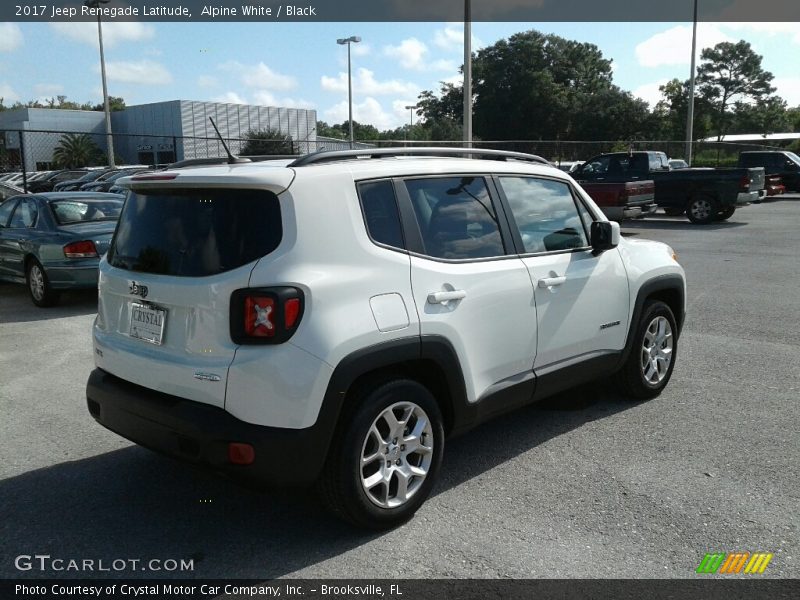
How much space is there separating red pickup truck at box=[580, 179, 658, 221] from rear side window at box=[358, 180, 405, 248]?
13849 mm

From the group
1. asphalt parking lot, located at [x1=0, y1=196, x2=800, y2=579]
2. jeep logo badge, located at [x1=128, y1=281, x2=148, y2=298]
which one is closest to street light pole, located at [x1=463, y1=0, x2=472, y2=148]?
asphalt parking lot, located at [x1=0, y1=196, x2=800, y2=579]

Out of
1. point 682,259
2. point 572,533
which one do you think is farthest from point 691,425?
point 682,259

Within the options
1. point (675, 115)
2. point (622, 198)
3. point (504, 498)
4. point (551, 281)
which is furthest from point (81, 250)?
point (675, 115)

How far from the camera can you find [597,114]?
255 ft

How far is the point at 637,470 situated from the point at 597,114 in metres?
78.8

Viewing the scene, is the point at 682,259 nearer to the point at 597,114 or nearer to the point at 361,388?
the point at 361,388

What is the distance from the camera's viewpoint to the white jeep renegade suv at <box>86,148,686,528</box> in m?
3.13

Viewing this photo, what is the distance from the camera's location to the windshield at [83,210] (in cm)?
974

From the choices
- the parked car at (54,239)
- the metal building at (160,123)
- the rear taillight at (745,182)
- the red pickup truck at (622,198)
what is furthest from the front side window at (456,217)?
the metal building at (160,123)

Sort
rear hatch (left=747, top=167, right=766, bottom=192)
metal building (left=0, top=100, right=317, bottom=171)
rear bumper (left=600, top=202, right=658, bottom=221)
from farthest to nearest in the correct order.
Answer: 1. metal building (left=0, top=100, right=317, bottom=171)
2. rear hatch (left=747, top=167, right=766, bottom=192)
3. rear bumper (left=600, top=202, right=658, bottom=221)

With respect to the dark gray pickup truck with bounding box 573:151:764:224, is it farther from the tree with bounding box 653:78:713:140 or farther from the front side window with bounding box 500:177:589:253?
the tree with bounding box 653:78:713:140

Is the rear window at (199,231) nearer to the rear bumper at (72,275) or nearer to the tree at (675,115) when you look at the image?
the rear bumper at (72,275)

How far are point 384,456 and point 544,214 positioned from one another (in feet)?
6.33

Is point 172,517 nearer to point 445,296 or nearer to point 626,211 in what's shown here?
point 445,296
